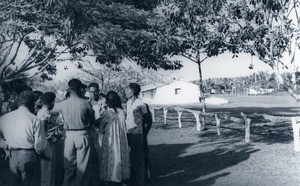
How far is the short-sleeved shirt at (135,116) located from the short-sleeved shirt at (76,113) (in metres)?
0.99

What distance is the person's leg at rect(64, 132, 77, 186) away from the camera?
5.74m

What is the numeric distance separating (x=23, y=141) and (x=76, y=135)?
1.12 m

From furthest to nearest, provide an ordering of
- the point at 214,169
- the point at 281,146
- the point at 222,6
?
the point at 281,146
the point at 222,6
the point at 214,169

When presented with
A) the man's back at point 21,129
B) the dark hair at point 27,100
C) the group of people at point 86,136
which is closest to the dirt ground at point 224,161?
the group of people at point 86,136

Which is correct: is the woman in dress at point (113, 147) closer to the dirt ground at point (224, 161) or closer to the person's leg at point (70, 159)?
the person's leg at point (70, 159)

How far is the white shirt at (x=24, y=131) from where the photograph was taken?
471 centimetres

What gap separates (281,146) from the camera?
11273 millimetres

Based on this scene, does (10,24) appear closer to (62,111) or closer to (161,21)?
(62,111)

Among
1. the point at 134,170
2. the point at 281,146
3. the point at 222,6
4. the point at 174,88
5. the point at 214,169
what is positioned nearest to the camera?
the point at 134,170

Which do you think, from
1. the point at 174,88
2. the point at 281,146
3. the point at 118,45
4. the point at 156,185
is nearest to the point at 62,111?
the point at 156,185

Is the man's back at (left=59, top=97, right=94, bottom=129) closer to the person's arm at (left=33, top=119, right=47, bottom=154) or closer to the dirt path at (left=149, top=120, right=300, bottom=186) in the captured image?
the person's arm at (left=33, top=119, right=47, bottom=154)

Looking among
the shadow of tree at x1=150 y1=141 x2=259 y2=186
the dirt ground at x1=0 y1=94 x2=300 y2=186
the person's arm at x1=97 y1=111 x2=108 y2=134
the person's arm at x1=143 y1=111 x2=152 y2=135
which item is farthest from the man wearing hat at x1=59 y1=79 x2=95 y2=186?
the shadow of tree at x1=150 y1=141 x2=259 y2=186

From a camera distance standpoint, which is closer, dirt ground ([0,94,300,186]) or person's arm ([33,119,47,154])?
person's arm ([33,119,47,154])

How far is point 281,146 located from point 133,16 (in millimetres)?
5601
